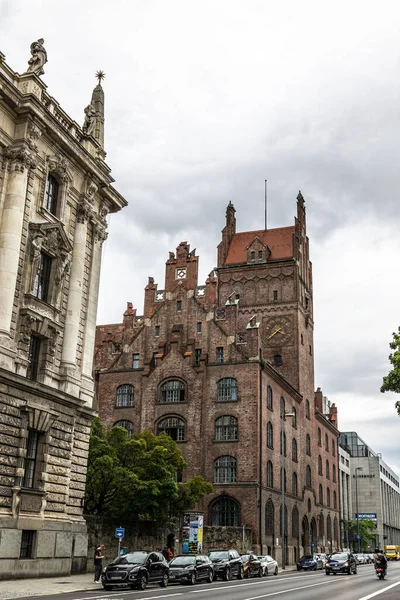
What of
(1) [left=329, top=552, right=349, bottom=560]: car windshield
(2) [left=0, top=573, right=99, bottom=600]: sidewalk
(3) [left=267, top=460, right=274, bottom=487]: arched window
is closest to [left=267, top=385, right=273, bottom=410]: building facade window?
(3) [left=267, top=460, right=274, bottom=487]: arched window

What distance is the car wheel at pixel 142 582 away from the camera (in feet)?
81.4

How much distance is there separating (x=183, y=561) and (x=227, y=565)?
13.2 ft

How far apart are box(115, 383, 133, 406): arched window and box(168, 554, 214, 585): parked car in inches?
1154

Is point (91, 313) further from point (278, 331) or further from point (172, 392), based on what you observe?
point (278, 331)

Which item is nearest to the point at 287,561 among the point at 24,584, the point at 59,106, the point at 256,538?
the point at 256,538

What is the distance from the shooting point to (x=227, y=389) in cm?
5609

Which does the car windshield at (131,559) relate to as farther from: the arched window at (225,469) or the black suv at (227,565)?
the arched window at (225,469)

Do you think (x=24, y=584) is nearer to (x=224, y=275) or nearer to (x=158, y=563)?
(x=158, y=563)

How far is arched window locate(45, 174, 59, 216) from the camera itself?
2991 cm

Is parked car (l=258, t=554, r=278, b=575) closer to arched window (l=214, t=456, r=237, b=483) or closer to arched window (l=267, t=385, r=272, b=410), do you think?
arched window (l=214, t=456, r=237, b=483)

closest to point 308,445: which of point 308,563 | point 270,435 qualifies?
point 270,435

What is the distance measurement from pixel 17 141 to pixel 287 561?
150 ft

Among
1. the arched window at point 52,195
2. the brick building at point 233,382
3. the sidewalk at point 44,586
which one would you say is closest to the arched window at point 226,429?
the brick building at point 233,382

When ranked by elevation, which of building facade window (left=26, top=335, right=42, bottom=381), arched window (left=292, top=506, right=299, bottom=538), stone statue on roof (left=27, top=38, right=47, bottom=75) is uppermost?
stone statue on roof (left=27, top=38, right=47, bottom=75)
